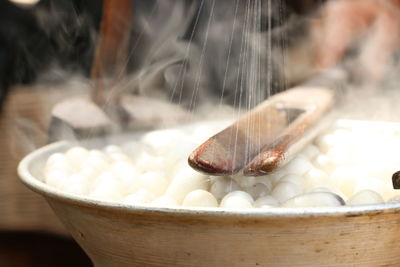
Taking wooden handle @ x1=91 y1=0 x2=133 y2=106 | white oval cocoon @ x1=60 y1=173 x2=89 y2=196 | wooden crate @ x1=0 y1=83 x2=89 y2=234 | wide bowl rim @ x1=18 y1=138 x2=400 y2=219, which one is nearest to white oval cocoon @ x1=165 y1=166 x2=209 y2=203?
white oval cocoon @ x1=60 y1=173 x2=89 y2=196

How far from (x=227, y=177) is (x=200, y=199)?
14cm

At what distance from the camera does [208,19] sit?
330cm

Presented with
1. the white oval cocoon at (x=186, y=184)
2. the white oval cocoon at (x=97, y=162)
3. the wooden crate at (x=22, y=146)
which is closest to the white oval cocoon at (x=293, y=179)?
the white oval cocoon at (x=186, y=184)

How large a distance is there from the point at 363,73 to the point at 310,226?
1.96m

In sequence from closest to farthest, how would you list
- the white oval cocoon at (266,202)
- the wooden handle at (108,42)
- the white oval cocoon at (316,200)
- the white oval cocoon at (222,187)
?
the white oval cocoon at (316,200)
the white oval cocoon at (266,202)
the white oval cocoon at (222,187)
the wooden handle at (108,42)

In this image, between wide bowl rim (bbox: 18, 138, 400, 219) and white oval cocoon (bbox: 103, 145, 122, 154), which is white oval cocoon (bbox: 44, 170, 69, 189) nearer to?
white oval cocoon (bbox: 103, 145, 122, 154)

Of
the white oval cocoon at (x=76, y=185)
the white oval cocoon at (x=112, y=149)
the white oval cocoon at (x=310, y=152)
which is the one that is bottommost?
the white oval cocoon at (x=112, y=149)

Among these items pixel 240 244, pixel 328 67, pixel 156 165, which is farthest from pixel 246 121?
pixel 328 67

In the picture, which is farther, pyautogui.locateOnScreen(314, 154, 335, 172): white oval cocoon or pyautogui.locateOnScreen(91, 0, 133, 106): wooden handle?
pyautogui.locateOnScreen(91, 0, 133, 106): wooden handle

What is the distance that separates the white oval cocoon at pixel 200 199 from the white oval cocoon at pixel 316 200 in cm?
20

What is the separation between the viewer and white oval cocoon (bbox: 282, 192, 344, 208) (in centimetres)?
127

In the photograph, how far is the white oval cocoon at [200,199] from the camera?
1389 mm

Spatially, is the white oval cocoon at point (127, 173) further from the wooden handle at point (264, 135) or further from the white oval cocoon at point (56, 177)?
the wooden handle at point (264, 135)

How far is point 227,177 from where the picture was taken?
1.50 metres
